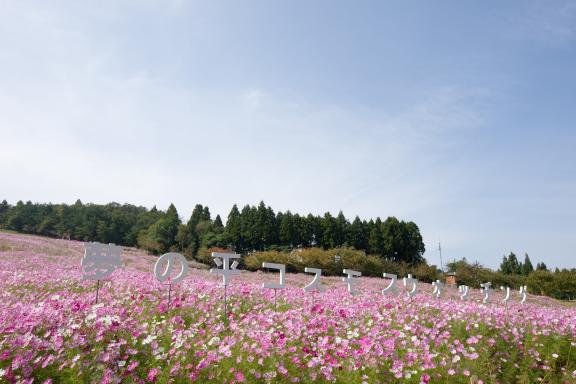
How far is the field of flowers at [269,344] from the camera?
151 inches

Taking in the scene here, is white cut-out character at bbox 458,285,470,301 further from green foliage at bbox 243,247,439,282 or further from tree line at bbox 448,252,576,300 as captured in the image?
tree line at bbox 448,252,576,300

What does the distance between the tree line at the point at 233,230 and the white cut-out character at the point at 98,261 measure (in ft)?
132

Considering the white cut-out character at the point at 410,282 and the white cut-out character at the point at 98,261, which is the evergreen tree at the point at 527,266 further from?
the white cut-out character at the point at 98,261

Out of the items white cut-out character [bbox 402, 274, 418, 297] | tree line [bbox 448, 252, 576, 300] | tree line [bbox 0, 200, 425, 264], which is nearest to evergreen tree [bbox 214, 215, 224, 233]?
tree line [bbox 0, 200, 425, 264]

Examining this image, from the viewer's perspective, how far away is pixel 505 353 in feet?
18.6

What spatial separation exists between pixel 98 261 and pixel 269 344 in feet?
13.4

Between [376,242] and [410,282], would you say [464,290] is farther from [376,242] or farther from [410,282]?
[376,242]

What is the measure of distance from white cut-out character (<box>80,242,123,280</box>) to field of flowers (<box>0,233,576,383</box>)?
485 mm

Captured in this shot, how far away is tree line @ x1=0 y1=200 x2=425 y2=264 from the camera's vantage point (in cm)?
5006

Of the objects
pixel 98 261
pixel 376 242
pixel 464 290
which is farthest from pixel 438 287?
pixel 376 242

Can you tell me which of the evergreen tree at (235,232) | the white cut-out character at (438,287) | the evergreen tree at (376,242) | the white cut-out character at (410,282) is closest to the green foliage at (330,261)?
the white cut-out character at (410,282)

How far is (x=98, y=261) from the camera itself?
7.03 m

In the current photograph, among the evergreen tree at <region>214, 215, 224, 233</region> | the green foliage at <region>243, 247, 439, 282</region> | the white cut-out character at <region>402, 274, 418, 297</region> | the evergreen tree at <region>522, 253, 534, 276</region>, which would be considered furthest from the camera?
the evergreen tree at <region>522, 253, 534, 276</region>

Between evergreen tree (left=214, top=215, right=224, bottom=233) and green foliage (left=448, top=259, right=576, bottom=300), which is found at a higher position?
evergreen tree (left=214, top=215, right=224, bottom=233)
